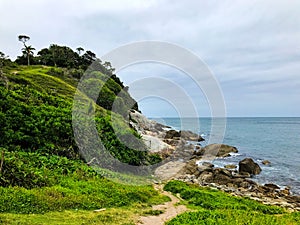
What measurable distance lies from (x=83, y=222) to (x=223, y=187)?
66.0ft

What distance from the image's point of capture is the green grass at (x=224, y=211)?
10797mm

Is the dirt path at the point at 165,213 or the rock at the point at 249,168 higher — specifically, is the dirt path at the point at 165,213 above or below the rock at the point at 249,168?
above

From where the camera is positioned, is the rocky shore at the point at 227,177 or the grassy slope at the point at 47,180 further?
the rocky shore at the point at 227,177

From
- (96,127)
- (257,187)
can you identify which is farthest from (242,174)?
(96,127)

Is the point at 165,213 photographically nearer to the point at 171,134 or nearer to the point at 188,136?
the point at 171,134

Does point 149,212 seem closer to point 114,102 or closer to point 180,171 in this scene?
point 180,171

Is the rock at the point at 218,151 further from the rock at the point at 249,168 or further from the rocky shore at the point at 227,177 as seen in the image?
the rock at the point at 249,168

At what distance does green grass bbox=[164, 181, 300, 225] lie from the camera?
1080cm

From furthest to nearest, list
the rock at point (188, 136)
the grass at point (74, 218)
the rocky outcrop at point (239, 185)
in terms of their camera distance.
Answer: the rock at point (188, 136) → the rocky outcrop at point (239, 185) → the grass at point (74, 218)

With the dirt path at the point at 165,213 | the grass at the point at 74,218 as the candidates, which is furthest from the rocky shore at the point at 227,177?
the grass at the point at 74,218

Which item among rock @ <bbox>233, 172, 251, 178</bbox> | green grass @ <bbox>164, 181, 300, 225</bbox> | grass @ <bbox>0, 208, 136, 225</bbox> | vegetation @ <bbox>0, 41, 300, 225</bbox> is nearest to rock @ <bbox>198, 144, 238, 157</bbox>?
rock @ <bbox>233, 172, 251, 178</bbox>

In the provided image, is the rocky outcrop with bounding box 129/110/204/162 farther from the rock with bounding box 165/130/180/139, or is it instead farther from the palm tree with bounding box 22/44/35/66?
the palm tree with bounding box 22/44/35/66

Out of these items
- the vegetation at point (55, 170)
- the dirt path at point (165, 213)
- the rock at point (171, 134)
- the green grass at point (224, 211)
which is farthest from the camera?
the rock at point (171, 134)

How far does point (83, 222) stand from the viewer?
34.3 ft
